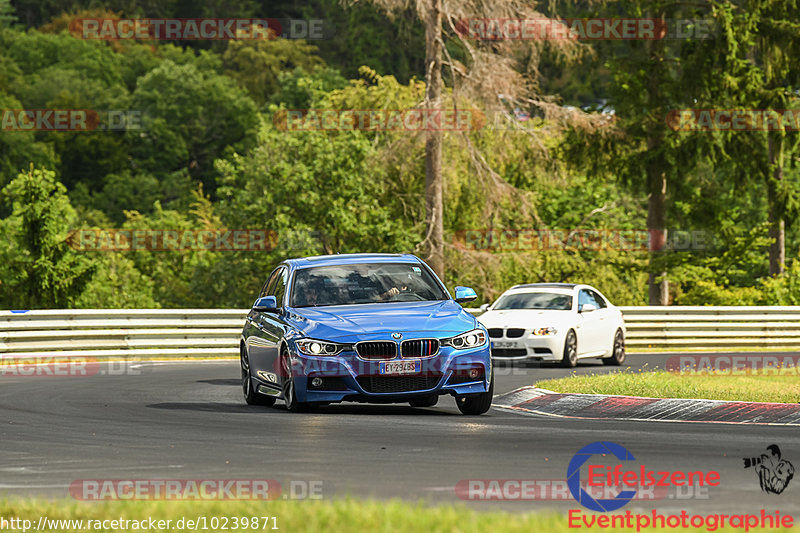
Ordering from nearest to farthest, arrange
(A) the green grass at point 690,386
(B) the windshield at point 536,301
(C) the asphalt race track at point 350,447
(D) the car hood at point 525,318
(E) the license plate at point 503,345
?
(C) the asphalt race track at point 350,447
(A) the green grass at point 690,386
(E) the license plate at point 503,345
(D) the car hood at point 525,318
(B) the windshield at point 536,301

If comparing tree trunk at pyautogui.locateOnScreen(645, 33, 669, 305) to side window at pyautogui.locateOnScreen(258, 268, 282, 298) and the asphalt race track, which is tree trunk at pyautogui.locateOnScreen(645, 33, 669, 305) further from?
the asphalt race track

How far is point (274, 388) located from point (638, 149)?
29.8 m

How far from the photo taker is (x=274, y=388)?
1508 centimetres

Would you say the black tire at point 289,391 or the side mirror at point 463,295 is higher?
the side mirror at point 463,295

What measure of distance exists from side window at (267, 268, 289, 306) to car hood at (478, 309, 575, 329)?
7557mm

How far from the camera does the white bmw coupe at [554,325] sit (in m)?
23.6

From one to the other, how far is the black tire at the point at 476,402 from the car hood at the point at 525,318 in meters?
9.21

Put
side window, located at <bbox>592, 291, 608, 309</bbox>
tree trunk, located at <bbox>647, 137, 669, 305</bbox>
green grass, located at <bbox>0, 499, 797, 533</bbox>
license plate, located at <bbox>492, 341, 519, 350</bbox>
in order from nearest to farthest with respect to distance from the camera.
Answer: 1. green grass, located at <bbox>0, 499, 797, 533</bbox>
2. license plate, located at <bbox>492, 341, 519, 350</bbox>
3. side window, located at <bbox>592, 291, 608, 309</bbox>
4. tree trunk, located at <bbox>647, 137, 669, 305</bbox>

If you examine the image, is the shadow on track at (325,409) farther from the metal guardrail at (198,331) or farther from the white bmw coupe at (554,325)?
the metal guardrail at (198,331)

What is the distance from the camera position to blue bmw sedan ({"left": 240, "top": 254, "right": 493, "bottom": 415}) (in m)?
13.7

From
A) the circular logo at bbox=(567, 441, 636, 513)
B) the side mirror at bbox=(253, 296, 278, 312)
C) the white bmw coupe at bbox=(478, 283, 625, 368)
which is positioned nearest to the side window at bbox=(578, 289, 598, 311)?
the white bmw coupe at bbox=(478, 283, 625, 368)

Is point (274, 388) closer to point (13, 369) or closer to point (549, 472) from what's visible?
point (549, 472)

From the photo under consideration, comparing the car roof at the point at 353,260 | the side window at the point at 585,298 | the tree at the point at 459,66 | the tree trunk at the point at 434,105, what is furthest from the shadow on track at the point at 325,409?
the tree at the point at 459,66

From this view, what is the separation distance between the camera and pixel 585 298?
25.3 metres
